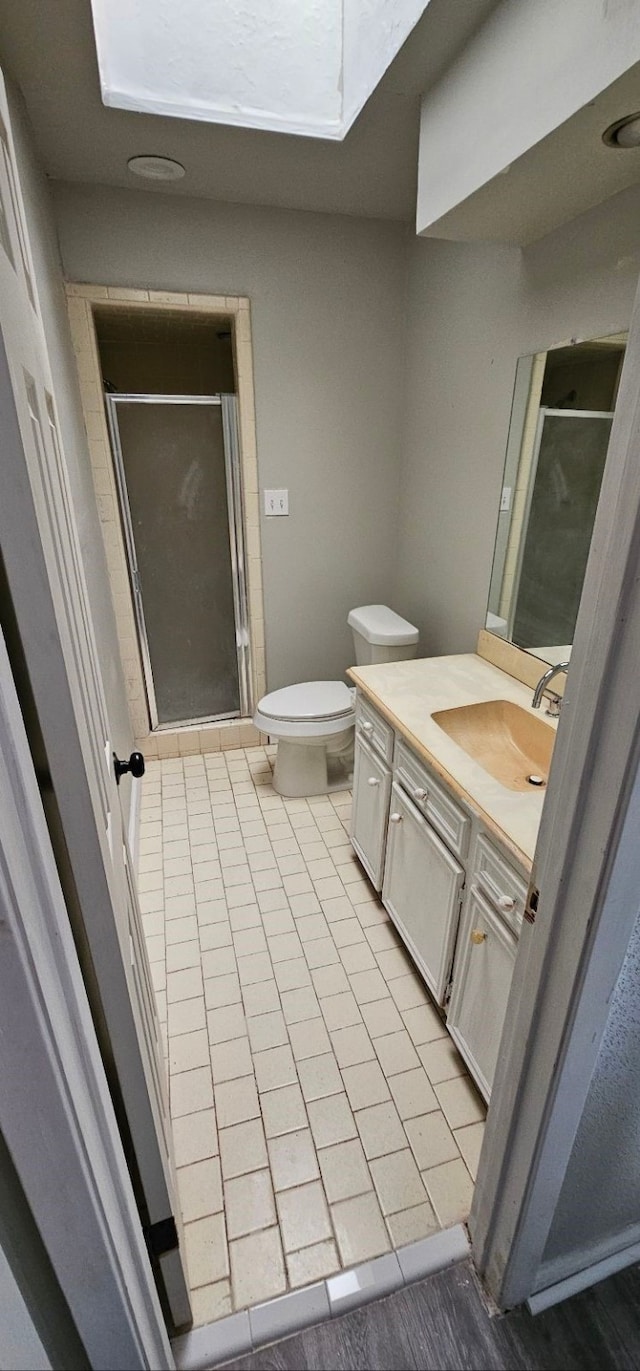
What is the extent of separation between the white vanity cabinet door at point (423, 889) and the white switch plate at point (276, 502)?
1568mm

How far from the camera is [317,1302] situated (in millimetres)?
1059

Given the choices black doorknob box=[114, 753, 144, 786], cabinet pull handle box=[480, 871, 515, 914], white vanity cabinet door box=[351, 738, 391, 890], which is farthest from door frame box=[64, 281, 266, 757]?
cabinet pull handle box=[480, 871, 515, 914]

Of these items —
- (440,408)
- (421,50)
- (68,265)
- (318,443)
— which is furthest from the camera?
(318,443)

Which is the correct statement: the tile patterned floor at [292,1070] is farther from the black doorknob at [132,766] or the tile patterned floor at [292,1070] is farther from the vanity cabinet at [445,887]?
the black doorknob at [132,766]

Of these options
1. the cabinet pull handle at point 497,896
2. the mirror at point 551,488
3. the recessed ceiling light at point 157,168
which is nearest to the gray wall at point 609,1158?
the cabinet pull handle at point 497,896

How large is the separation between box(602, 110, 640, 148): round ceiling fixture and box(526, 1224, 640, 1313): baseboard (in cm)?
203

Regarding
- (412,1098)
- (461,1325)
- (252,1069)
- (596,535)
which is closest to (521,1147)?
(461,1325)

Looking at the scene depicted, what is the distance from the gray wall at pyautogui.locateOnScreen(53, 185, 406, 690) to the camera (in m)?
2.18

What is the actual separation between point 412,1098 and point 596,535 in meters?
1.42

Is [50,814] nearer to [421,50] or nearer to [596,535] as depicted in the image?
[596,535]

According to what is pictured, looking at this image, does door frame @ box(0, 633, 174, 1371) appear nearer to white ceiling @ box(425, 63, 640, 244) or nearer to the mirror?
white ceiling @ box(425, 63, 640, 244)

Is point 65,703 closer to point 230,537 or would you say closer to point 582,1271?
point 582,1271

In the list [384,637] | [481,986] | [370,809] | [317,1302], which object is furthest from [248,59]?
[317,1302]

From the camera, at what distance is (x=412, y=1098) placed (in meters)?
1.40
